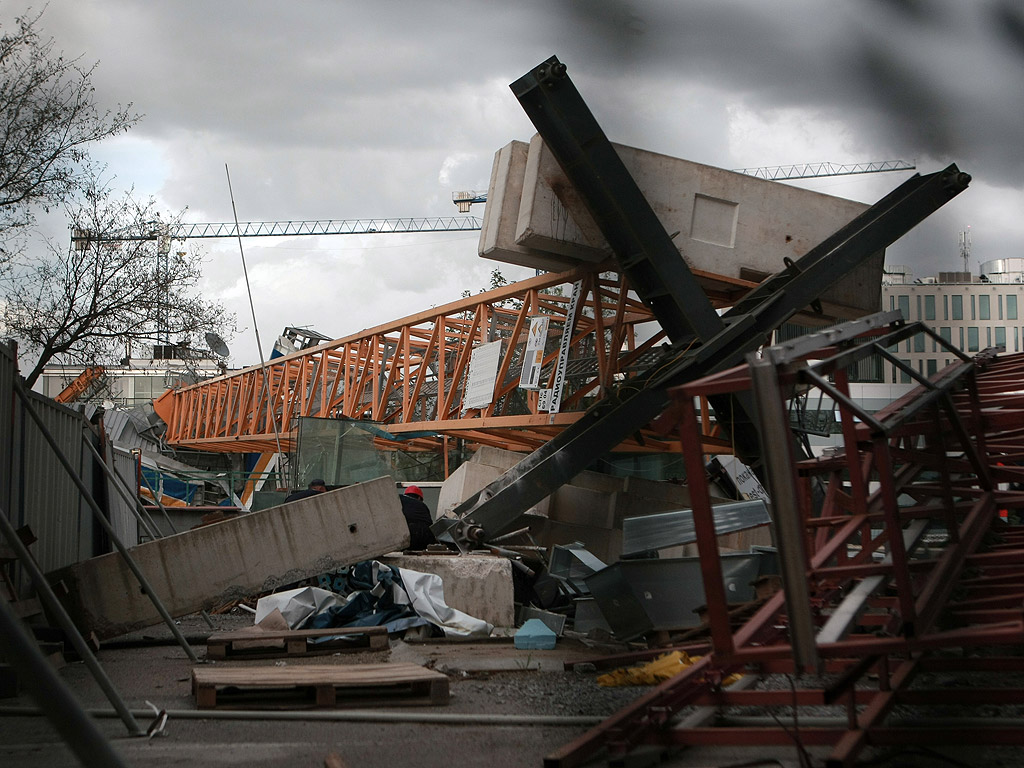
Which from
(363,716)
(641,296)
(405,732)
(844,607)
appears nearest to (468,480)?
(641,296)

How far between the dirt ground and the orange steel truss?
653 cm

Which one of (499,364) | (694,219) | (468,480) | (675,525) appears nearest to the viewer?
(675,525)

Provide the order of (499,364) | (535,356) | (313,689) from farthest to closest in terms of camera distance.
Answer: (499,364)
(535,356)
(313,689)

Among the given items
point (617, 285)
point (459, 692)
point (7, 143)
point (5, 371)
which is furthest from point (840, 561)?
point (7, 143)

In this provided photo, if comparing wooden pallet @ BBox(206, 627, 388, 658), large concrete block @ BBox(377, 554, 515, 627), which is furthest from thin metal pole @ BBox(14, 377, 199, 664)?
large concrete block @ BBox(377, 554, 515, 627)

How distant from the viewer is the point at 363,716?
6.06 metres

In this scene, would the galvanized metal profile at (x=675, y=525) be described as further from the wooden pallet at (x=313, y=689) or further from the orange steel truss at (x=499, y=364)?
the orange steel truss at (x=499, y=364)

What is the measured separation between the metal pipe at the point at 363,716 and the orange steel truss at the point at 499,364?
298 inches

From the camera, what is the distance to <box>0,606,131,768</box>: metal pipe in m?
2.25

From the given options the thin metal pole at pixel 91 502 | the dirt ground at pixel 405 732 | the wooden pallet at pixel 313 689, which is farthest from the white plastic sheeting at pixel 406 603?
the wooden pallet at pixel 313 689

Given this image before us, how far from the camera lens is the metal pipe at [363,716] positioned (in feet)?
19.2

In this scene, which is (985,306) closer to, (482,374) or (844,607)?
(482,374)

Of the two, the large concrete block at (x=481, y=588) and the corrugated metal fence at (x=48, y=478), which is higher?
the corrugated metal fence at (x=48, y=478)

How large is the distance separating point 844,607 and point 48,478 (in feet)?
27.2
